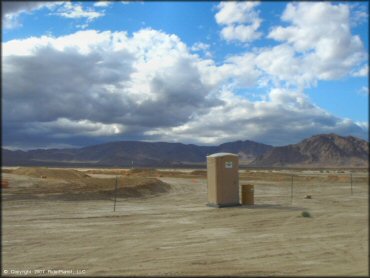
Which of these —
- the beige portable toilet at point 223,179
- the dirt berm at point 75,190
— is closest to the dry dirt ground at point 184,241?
the beige portable toilet at point 223,179

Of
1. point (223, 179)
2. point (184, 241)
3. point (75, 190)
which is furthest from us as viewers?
point (75, 190)

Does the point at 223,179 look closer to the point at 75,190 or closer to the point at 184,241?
the point at 184,241

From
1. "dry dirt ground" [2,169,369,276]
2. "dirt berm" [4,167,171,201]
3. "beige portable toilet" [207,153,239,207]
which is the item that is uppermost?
"beige portable toilet" [207,153,239,207]

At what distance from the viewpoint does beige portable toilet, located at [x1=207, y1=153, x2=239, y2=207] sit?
21672 millimetres

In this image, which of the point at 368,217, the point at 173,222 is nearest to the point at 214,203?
the point at 173,222

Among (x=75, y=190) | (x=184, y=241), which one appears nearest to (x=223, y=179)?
(x=184, y=241)

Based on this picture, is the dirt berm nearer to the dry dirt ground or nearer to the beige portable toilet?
the dry dirt ground

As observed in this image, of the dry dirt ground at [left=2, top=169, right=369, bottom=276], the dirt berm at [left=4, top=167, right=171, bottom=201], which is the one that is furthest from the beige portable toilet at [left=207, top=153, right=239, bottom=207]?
the dirt berm at [left=4, top=167, right=171, bottom=201]

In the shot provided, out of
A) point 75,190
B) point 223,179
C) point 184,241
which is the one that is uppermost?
point 223,179

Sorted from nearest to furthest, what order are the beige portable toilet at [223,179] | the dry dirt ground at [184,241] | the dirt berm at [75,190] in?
the dry dirt ground at [184,241] < the beige portable toilet at [223,179] < the dirt berm at [75,190]

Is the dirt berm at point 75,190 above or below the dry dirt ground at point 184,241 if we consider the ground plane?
above

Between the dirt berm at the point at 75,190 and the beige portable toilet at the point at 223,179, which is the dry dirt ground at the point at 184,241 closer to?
the beige portable toilet at the point at 223,179

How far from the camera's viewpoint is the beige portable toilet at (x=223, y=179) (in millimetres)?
21672

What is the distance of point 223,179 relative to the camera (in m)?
21.8
